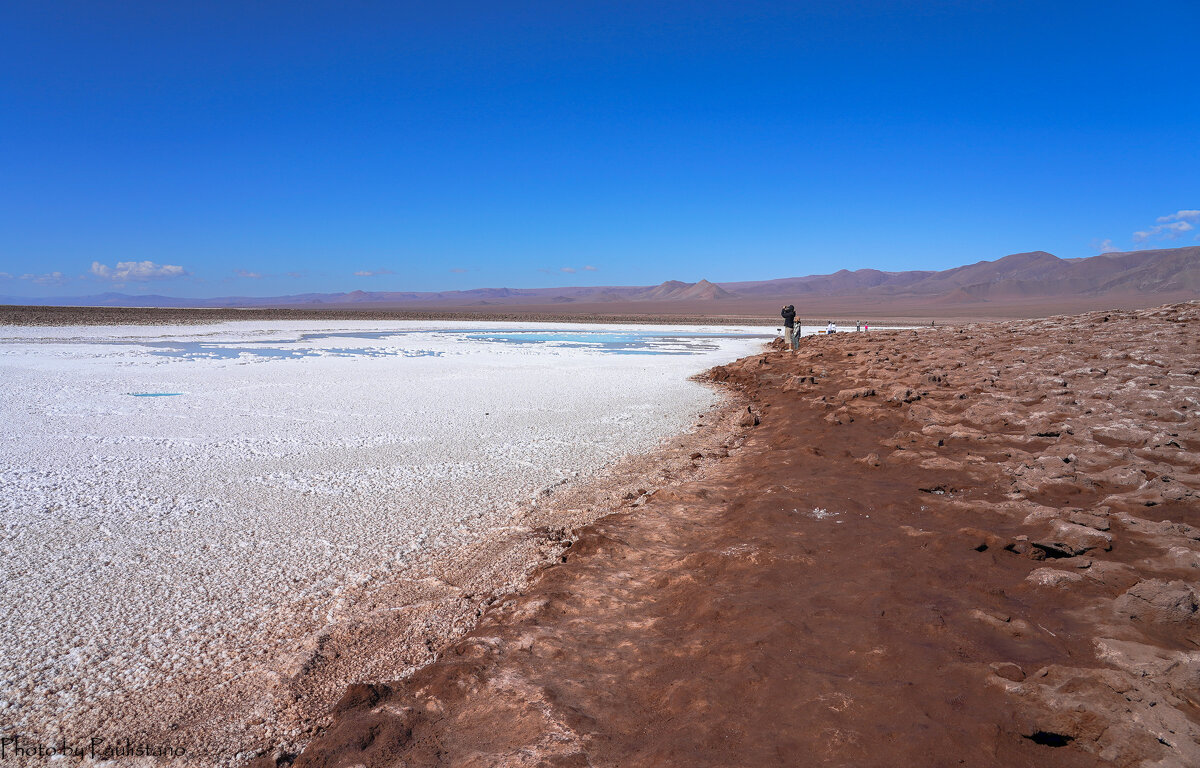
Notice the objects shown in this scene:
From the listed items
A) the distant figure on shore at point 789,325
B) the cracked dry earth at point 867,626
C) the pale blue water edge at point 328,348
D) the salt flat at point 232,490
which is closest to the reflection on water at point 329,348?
the pale blue water edge at point 328,348

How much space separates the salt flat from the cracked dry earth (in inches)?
49.9

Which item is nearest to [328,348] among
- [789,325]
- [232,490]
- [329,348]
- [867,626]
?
[329,348]

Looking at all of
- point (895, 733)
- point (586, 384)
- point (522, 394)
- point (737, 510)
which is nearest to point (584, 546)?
point (737, 510)

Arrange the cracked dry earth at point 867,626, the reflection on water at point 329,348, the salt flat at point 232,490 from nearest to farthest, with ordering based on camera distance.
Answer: the cracked dry earth at point 867,626 < the salt flat at point 232,490 < the reflection on water at point 329,348

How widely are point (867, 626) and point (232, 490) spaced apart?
5374 millimetres

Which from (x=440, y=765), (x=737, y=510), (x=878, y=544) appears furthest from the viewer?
(x=737, y=510)

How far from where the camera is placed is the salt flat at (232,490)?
3.41m

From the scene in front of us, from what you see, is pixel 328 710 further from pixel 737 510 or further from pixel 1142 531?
pixel 1142 531

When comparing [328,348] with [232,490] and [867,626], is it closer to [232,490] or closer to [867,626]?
[232,490]

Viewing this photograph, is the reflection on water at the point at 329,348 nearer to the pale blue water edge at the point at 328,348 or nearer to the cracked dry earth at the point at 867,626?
the pale blue water edge at the point at 328,348

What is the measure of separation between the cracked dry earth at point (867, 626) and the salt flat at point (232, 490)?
49.9 inches

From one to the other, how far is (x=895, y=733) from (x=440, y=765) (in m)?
1.65

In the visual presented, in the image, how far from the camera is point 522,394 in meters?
11.8

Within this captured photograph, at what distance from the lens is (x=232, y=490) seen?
19.3 ft
